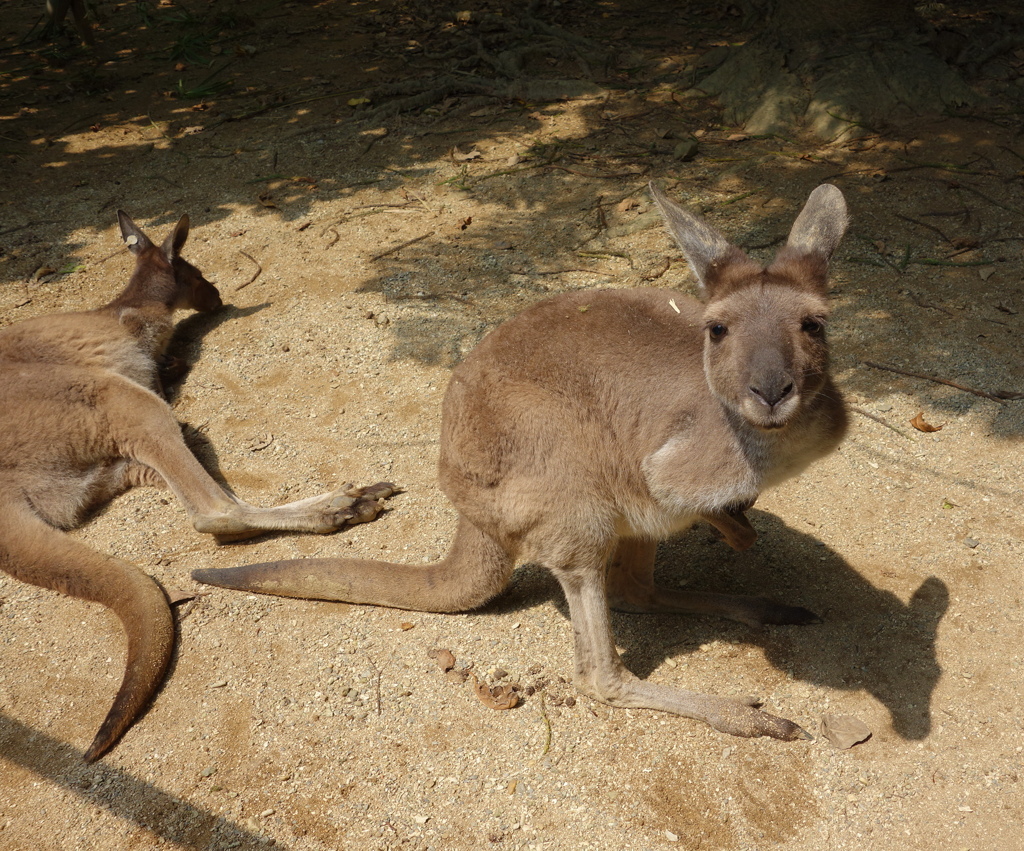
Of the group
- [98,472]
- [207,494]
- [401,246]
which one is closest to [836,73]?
[401,246]

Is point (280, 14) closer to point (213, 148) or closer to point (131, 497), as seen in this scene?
point (213, 148)

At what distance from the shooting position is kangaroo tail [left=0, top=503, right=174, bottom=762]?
3.07 metres

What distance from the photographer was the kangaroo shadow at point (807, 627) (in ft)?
10.0

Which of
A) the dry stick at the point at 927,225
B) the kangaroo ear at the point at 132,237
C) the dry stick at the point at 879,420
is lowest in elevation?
the dry stick at the point at 879,420

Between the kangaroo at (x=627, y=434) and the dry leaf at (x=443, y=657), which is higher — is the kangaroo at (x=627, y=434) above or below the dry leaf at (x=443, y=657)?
above

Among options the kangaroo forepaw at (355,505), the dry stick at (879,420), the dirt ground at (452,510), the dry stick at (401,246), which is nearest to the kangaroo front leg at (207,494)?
the kangaroo forepaw at (355,505)

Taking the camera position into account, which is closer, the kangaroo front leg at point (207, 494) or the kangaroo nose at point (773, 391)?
the kangaroo nose at point (773, 391)

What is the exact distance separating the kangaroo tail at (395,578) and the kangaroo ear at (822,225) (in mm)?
1465

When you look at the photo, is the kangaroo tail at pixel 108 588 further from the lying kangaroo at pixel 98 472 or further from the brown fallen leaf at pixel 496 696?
the brown fallen leaf at pixel 496 696

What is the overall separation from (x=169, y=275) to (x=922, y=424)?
13.8 ft

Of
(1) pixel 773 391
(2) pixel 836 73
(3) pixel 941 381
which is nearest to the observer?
(1) pixel 773 391

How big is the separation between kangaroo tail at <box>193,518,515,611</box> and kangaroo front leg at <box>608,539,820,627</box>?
497 mm

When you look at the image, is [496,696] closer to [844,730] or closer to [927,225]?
[844,730]

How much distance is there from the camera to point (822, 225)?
280cm
